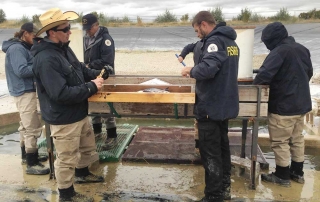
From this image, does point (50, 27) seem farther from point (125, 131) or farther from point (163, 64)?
point (163, 64)

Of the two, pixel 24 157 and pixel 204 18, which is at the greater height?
pixel 204 18

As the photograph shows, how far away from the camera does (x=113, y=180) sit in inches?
148

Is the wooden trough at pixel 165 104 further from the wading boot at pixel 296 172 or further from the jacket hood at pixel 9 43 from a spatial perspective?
the jacket hood at pixel 9 43

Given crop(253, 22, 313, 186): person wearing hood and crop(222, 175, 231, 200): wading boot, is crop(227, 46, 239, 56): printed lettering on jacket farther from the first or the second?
crop(222, 175, 231, 200): wading boot

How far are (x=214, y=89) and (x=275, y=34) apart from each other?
3.44ft

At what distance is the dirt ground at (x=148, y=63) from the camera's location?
11532mm

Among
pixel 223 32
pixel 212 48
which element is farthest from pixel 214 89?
pixel 223 32

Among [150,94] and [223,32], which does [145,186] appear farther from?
[223,32]

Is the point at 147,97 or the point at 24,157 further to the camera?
the point at 24,157

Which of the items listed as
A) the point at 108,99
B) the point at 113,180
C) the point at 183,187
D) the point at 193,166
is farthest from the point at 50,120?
the point at 193,166

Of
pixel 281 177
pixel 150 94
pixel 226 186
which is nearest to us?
pixel 150 94

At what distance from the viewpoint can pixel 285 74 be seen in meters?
3.38

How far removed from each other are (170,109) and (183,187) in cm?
88

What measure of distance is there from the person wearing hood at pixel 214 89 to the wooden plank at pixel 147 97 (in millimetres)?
125
